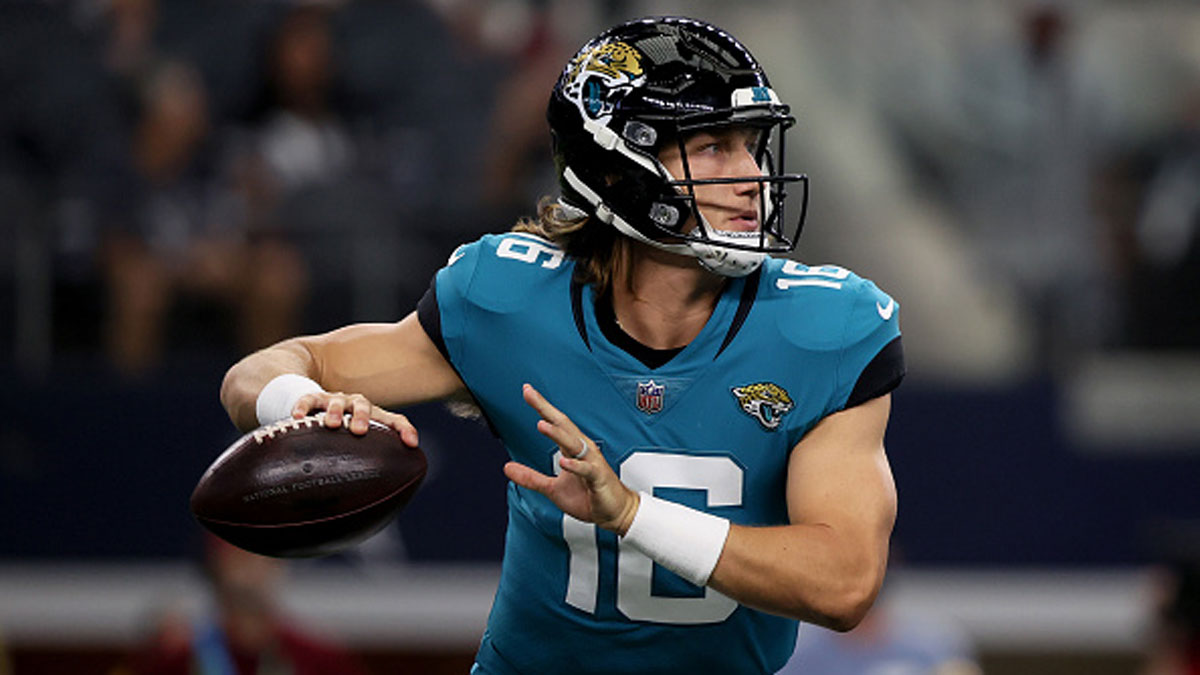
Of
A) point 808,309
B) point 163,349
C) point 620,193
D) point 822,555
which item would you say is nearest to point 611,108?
point 620,193

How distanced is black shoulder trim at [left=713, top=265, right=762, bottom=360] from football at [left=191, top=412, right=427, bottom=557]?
2.03 feet

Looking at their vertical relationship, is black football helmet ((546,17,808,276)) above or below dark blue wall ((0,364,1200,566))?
above

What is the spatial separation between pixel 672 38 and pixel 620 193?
30 cm

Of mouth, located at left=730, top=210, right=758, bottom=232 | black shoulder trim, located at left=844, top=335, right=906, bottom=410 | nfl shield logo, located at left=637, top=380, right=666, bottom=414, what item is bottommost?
nfl shield logo, located at left=637, top=380, right=666, bottom=414

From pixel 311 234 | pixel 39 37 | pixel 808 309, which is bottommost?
pixel 311 234

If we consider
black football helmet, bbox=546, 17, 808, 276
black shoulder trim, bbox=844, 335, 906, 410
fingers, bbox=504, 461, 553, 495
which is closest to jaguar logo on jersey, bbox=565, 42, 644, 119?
black football helmet, bbox=546, 17, 808, 276

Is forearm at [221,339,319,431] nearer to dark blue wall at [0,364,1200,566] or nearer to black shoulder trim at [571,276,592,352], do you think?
black shoulder trim at [571,276,592,352]

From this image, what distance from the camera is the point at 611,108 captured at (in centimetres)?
328

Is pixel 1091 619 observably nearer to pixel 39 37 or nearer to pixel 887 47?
pixel 887 47

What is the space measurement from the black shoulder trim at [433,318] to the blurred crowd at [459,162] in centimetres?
283

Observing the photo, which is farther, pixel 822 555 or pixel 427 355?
pixel 427 355

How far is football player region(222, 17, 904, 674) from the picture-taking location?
10.3ft

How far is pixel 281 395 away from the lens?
10.2ft

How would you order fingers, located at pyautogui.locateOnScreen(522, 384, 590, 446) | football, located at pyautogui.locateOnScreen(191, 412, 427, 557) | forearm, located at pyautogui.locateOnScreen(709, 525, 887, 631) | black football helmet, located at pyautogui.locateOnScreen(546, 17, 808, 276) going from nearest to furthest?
fingers, located at pyautogui.locateOnScreen(522, 384, 590, 446)
forearm, located at pyautogui.locateOnScreen(709, 525, 887, 631)
football, located at pyautogui.locateOnScreen(191, 412, 427, 557)
black football helmet, located at pyautogui.locateOnScreen(546, 17, 808, 276)
